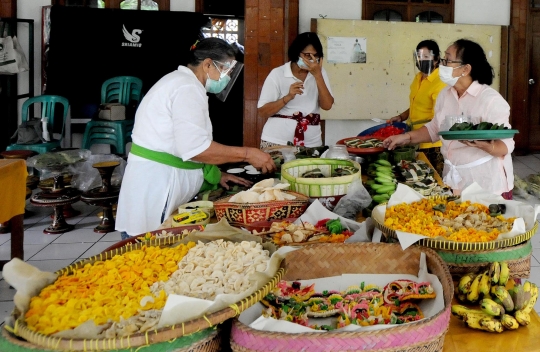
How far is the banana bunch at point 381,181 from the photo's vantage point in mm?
2715

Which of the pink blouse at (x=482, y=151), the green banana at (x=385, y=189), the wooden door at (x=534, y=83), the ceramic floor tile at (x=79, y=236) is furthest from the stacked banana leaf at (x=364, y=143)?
the wooden door at (x=534, y=83)

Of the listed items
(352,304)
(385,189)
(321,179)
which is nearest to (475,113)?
(385,189)

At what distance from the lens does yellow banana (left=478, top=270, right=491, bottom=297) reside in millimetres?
1647

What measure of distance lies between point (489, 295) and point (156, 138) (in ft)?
5.82

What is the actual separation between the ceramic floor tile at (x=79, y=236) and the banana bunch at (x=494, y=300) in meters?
3.94

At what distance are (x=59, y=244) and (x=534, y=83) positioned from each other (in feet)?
24.0

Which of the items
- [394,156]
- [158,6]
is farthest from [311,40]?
[158,6]

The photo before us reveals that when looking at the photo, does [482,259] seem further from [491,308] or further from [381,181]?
[381,181]

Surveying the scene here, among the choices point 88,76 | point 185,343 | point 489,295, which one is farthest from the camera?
point 88,76

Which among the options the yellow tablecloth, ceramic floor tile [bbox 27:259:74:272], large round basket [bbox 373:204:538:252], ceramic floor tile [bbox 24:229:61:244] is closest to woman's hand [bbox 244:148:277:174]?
large round basket [bbox 373:204:538:252]

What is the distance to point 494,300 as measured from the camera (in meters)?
1.60

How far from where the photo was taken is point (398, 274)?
173cm

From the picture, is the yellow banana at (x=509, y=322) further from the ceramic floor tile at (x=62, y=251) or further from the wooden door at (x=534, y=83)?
the wooden door at (x=534, y=83)

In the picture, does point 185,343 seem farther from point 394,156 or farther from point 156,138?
point 394,156
